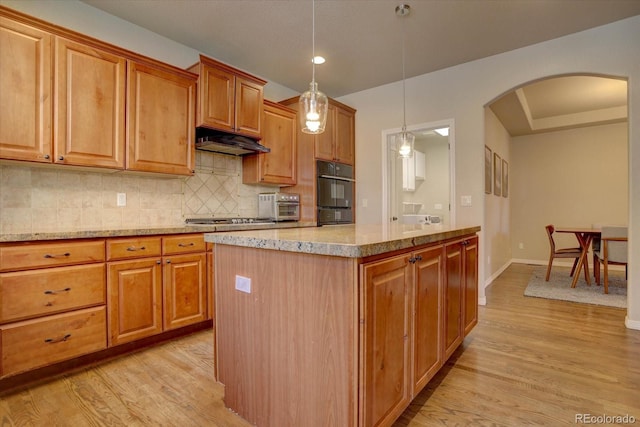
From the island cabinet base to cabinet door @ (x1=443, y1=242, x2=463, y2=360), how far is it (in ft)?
3.11

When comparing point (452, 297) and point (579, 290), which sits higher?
point (452, 297)

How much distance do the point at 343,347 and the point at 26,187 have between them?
256 centimetres

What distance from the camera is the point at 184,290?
259cm

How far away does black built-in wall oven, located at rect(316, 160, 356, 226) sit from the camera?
4.04 metres

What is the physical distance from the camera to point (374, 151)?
442 centimetres

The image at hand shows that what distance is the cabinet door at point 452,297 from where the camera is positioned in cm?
189

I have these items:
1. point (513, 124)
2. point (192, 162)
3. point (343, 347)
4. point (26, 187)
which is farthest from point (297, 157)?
point (513, 124)

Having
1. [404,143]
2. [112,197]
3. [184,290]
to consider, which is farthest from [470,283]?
[112,197]

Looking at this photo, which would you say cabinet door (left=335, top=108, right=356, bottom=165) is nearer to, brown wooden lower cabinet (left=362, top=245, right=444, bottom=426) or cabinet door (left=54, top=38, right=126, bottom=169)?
cabinet door (left=54, top=38, right=126, bottom=169)

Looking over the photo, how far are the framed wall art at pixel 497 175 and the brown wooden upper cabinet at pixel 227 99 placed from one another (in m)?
3.64

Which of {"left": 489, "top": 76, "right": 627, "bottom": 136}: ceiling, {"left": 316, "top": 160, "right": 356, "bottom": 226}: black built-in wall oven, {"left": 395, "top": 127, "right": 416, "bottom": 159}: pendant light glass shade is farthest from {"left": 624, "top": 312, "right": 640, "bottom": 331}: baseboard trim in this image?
{"left": 316, "top": 160, "right": 356, "bottom": 226}: black built-in wall oven

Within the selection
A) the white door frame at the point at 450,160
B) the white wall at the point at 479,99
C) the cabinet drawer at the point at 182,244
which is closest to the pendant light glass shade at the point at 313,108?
the cabinet drawer at the point at 182,244

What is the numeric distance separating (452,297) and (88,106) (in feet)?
9.24

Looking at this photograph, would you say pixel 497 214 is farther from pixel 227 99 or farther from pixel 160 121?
pixel 160 121
